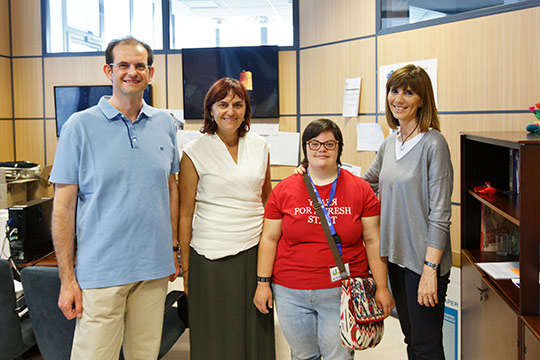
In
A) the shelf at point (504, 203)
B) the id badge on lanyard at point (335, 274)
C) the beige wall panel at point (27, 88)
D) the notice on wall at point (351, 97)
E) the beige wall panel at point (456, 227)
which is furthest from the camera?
the beige wall panel at point (27, 88)

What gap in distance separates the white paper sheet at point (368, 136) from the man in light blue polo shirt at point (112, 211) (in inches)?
93.4

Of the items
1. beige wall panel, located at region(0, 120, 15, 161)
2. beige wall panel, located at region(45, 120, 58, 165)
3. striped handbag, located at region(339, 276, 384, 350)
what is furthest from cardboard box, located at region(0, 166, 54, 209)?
striped handbag, located at region(339, 276, 384, 350)

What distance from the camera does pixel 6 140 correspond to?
16.0 ft

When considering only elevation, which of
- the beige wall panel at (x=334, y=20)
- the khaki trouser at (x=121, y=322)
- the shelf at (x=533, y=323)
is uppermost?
the beige wall panel at (x=334, y=20)

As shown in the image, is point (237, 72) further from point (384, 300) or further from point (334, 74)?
point (384, 300)

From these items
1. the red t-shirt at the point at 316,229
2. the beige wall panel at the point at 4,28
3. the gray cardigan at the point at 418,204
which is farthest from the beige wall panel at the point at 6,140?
the gray cardigan at the point at 418,204

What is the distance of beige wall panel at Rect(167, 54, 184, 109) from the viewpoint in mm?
4598

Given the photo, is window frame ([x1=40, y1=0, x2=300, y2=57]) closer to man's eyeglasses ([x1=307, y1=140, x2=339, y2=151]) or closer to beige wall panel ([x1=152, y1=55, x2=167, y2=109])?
beige wall panel ([x1=152, y1=55, x2=167, y2=109])

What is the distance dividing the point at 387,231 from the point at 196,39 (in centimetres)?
344

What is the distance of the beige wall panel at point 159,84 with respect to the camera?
4.62 m

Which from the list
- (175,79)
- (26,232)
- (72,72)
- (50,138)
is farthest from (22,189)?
(26,232)

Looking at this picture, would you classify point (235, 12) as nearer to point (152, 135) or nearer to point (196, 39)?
point (196, 39)

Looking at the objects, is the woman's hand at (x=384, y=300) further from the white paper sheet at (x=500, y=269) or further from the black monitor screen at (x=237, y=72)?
the black monitor screen at (x=237, y=72)

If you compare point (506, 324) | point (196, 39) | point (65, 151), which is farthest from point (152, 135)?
point (196, 39)
